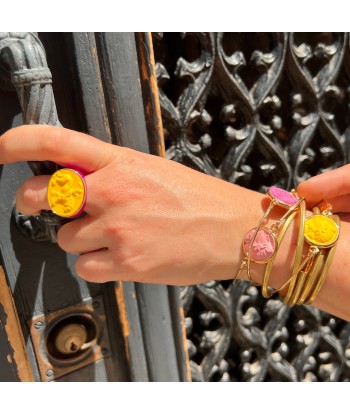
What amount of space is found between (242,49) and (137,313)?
1.62ft

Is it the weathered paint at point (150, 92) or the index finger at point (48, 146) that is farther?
the weathered paint at point (150, 92)

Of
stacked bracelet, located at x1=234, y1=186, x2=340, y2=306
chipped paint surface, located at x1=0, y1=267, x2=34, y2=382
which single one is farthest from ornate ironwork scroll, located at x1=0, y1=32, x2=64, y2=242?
stacked bracelet, located at x1=234, y1=186, x2=340, y2=306

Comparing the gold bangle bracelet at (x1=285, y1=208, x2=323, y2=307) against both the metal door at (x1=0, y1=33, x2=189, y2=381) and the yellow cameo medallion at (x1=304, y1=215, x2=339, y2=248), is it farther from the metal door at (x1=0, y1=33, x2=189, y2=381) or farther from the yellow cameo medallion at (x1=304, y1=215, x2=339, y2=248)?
the metal door at (x1=0, y1=33, x2=189, y2=381)

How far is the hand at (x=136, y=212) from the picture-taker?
44 centimetres

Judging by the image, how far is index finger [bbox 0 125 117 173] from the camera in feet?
1.41

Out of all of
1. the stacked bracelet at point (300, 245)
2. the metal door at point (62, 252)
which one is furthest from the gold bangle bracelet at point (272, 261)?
the metal door at point (62, 252)

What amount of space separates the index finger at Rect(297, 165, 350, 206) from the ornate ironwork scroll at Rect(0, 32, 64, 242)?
0.34m

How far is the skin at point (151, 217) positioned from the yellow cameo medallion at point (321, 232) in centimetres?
→ 2

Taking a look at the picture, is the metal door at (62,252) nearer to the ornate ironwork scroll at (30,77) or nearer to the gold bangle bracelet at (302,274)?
the ornate ironwork scroll at (30,77)

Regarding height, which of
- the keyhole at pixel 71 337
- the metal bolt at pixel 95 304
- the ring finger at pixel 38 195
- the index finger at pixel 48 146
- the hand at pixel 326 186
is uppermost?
the index finger at pixel 48 146

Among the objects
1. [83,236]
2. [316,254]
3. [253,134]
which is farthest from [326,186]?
[83,236]

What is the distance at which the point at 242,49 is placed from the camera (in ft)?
2.24

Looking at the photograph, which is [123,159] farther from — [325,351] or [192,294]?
[325,351]

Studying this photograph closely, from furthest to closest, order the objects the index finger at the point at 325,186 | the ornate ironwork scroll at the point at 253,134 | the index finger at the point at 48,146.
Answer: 1. the ornate ironwork scroll at the point at 253,134
2. the index finger at the point at 325,186
3. the index finger at the point at 48,146
